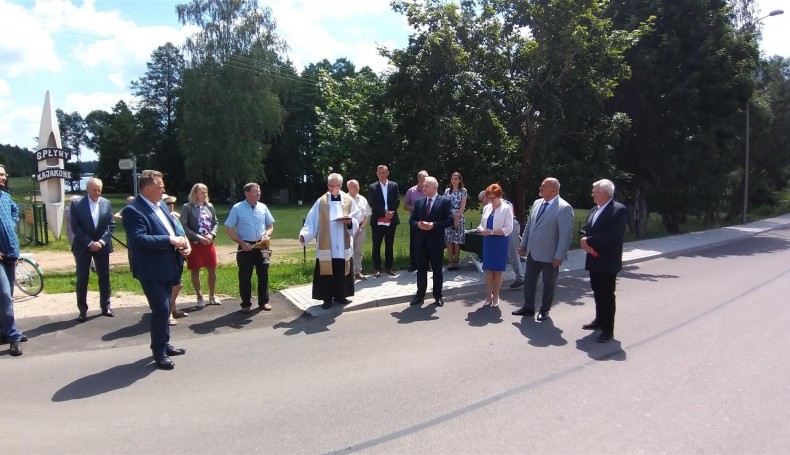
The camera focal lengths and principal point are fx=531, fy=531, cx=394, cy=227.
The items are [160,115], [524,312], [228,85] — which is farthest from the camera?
[160,115]

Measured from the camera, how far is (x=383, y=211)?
10.1 m

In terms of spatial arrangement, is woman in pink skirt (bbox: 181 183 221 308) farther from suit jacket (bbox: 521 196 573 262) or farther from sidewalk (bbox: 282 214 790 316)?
suit jacket (bbox: 521 196 573 262)

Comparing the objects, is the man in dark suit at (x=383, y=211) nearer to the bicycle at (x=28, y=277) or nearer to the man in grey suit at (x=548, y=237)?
the man in grey suit at (x=548, y=237)

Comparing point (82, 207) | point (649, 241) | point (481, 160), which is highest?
point (481, 160)

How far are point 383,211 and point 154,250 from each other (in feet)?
17.4

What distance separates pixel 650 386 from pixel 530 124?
981 centimetres

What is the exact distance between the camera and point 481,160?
14023mm

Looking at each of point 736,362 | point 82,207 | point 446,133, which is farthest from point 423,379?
point 446,133

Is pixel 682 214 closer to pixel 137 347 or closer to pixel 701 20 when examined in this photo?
pixel 701 20

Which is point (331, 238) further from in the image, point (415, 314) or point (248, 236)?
point (415, 314)

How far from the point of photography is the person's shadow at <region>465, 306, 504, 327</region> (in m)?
7.07

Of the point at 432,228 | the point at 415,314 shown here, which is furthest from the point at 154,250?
the point at 432,228

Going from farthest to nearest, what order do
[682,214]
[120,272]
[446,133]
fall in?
[682,214] → [446,133] → [120,272]

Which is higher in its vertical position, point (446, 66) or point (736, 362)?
point (446, 66)
